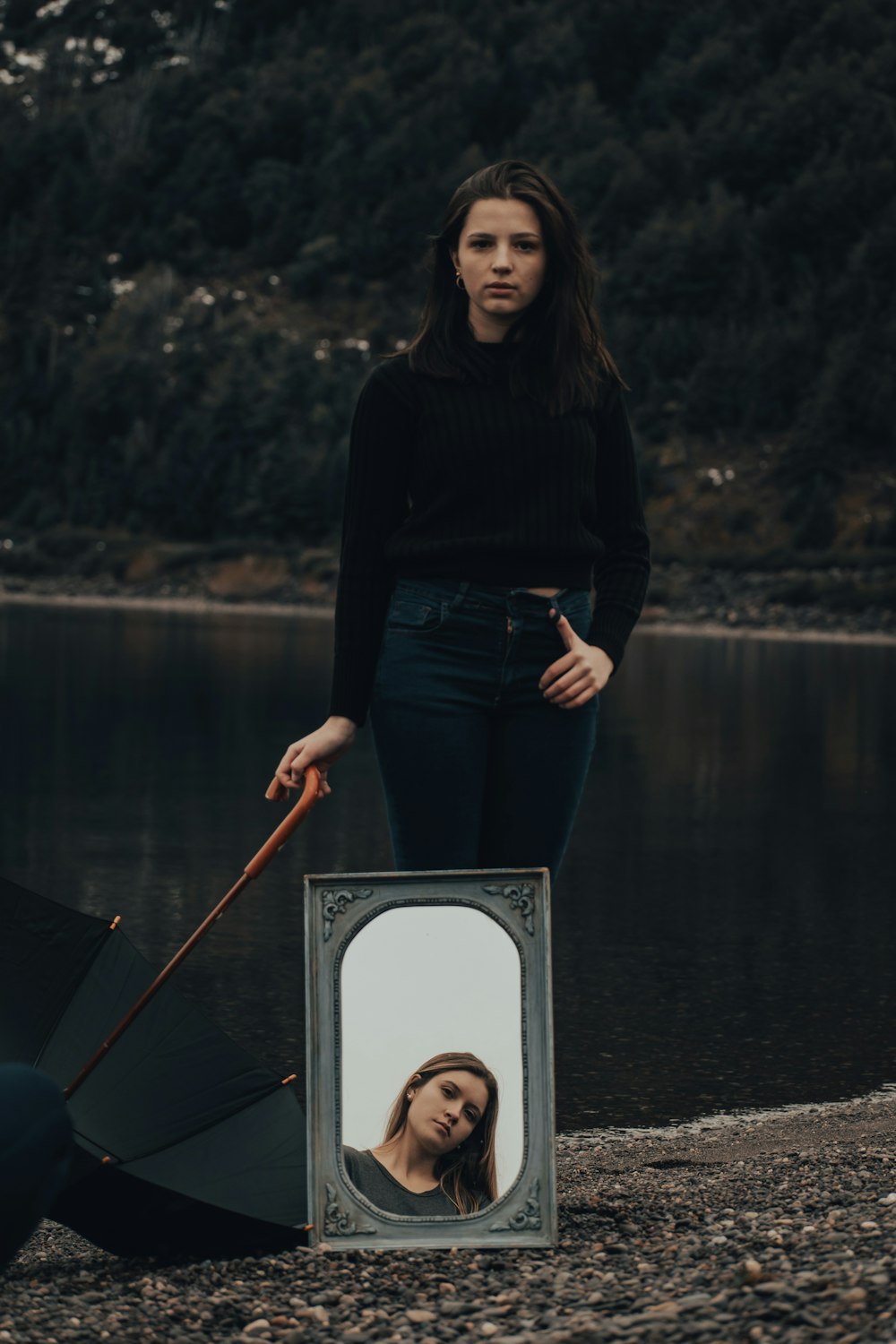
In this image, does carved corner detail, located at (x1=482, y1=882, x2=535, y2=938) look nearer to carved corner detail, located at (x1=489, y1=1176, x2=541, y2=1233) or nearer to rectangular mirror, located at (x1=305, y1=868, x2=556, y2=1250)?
rectangular mirror, located at (x1=305, y1=868, x2=556, y2=1250)

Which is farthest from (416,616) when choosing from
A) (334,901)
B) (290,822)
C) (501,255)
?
(501,255)

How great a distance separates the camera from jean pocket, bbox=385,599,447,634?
349 centimetres

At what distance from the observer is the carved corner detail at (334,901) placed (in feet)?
11.2

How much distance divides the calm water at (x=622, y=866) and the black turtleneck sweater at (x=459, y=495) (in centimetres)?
230

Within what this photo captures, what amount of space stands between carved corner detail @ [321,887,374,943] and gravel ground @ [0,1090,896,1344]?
57 cm

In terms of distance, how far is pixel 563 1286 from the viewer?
3227mm

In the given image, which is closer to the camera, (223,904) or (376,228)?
(223,904)

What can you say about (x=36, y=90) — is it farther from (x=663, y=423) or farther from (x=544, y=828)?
(x=544, y=828)

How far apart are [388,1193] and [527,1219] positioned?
0.25 m

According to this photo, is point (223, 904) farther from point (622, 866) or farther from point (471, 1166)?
point (622, 866)

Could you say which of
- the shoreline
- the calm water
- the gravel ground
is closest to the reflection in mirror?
the gravel ground

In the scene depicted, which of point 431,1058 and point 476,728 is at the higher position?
point 476,728

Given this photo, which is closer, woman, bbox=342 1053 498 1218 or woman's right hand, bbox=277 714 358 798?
woman, bbox=342 1053 498 1218

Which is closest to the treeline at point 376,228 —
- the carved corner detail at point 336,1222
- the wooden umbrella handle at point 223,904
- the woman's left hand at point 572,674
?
the woman's left hand at point 572,674
